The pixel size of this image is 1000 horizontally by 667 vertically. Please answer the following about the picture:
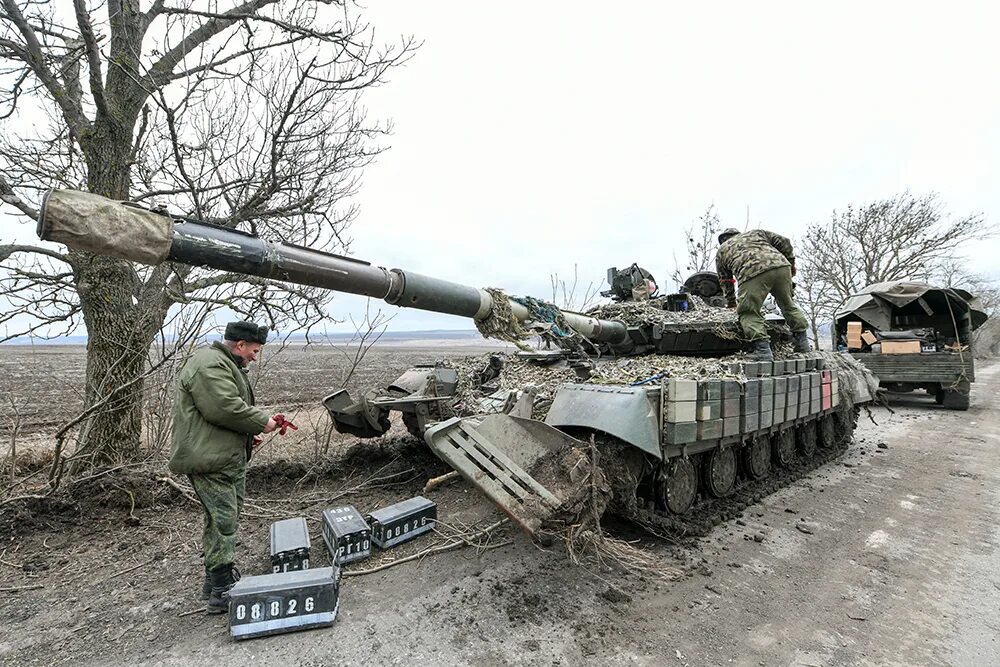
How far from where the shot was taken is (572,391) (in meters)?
4.52

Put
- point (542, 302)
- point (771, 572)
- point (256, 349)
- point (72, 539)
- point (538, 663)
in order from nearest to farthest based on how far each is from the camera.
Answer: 1. point (538, 663)
2. point (256, 349)
3. point (771, 572)
4. point (72, 539)
5. point (542, 302)

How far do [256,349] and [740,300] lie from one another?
4.75 m

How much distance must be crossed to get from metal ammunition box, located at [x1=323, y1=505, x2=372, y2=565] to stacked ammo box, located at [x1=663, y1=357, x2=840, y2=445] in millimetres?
2320

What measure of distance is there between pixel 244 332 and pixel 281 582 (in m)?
1.52

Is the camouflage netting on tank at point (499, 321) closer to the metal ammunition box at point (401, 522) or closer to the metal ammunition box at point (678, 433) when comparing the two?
the metal ammunition box at point (678, 433)

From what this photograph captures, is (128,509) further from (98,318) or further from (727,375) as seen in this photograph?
(727,375)

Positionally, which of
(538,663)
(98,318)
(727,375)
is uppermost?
(98,318)

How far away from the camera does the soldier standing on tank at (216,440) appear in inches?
133

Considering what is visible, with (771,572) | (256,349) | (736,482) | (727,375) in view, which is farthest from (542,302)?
(736,482)

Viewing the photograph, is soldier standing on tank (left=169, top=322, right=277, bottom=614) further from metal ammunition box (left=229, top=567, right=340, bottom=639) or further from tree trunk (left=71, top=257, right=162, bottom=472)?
Answer: tree trunk (left=71, top=257, right=162, bottom=472)

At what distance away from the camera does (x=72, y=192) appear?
2.48m

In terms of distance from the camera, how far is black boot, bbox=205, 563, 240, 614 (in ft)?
11.2

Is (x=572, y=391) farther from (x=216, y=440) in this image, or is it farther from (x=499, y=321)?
(x=216, y=440)

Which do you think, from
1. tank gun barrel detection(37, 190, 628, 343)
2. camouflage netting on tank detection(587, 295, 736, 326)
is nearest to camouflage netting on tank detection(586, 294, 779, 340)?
camouflage netting on tank detection(587, 295, 736, 326)
